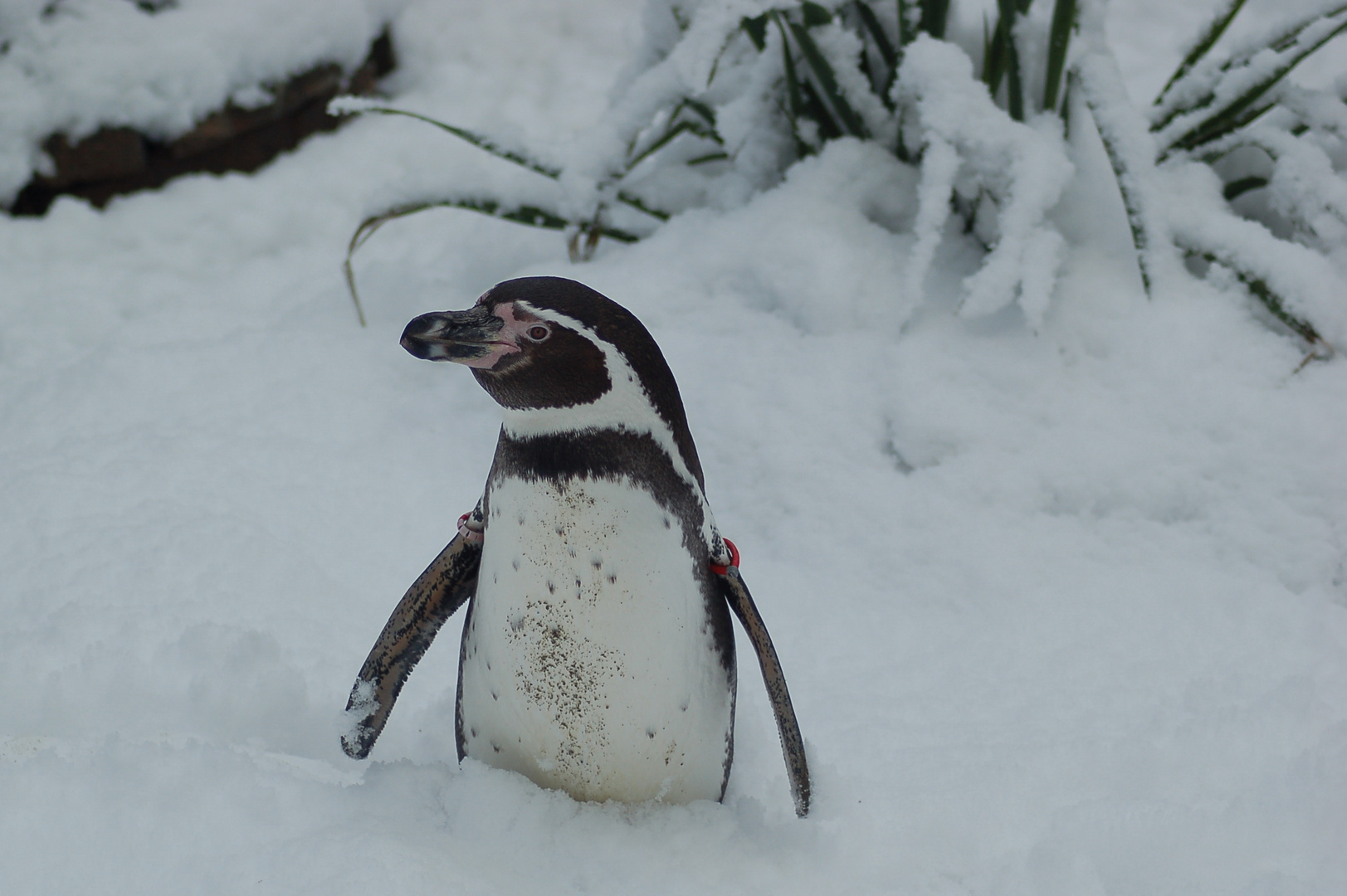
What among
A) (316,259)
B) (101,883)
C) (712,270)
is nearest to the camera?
(101,883)

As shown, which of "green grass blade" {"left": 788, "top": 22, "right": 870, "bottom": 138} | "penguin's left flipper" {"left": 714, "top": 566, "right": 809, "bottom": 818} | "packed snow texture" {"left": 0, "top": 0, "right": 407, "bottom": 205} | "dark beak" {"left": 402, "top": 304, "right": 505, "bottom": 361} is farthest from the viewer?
"packed snow texture" {"left": 0, "top": 0, "right": 407, "bottom": 205}

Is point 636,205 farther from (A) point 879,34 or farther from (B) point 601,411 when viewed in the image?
(B) point 601,411

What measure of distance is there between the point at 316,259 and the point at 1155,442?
1812 mm

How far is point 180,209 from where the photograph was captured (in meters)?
2.48

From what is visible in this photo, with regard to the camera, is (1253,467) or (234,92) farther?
(234,92)

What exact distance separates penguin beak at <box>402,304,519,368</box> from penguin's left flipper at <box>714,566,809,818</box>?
31 centimetres

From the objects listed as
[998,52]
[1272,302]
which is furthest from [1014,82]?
[1272,302]

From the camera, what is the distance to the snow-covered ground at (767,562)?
2.97 feet

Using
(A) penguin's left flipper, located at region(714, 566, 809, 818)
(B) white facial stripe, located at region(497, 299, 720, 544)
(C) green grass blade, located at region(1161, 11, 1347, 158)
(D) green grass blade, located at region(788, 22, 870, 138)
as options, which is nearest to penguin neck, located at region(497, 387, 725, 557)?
(B) white facial stripe, located at region(497, 299, 720, 544)

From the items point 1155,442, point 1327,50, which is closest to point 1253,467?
point 1155,442

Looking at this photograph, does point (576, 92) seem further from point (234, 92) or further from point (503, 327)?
point (503, 327)

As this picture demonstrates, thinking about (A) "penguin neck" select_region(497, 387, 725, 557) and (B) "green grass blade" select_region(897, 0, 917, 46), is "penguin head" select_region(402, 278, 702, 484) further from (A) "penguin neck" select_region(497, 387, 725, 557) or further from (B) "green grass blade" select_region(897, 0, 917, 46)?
(B) "green grass blade" select_region(897, 0, 917, 46)

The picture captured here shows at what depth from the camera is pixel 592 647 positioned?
2.89ft

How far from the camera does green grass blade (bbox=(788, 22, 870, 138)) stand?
1.72 metres
